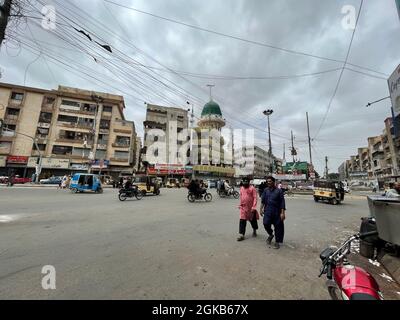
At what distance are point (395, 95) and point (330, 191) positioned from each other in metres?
13.5

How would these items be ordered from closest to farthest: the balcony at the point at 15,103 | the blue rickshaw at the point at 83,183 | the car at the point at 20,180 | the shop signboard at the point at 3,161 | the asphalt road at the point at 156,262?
the asphalt road at the point at 156,262
the blue rickshaw at the point at 83,183
the car at the point at 20,180
the shop signboard at the point at 3,161
the balcony at the point at 15,103

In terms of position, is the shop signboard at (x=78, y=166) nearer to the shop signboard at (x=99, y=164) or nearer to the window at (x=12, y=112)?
the shop signboard at (x=99, y=164)

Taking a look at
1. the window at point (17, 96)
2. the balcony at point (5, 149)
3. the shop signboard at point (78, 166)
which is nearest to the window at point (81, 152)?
the shop signboard at point (78, 166)

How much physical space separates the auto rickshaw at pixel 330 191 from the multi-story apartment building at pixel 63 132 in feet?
107

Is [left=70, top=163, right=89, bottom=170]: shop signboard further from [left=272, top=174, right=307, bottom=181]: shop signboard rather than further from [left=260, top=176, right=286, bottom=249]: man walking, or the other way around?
[left=260, top=176, right=286, bottom=249]: man walking

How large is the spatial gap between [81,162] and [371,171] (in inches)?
3050

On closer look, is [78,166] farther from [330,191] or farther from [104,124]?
[330,191]

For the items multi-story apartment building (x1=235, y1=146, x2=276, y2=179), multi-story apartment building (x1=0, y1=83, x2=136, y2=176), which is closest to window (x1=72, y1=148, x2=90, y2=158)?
multi-story apartment building (x1=0, y1=83, x2=136, y2=176)

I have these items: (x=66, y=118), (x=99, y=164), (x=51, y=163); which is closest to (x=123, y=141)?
(x=99, y=164)

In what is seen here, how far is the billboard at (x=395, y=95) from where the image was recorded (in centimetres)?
413

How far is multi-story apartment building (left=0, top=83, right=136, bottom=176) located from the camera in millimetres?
34500

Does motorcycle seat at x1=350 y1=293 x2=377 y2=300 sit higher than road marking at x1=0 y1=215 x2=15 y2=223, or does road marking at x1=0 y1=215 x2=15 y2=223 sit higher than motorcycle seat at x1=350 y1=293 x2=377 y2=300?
motorcycle seat at x1=350 y1=293 x2=377 y2=300

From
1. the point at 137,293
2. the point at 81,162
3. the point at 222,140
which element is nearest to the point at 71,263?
the point at 137,293

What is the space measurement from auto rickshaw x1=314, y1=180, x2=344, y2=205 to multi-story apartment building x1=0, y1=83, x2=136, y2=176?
32.5 meters
